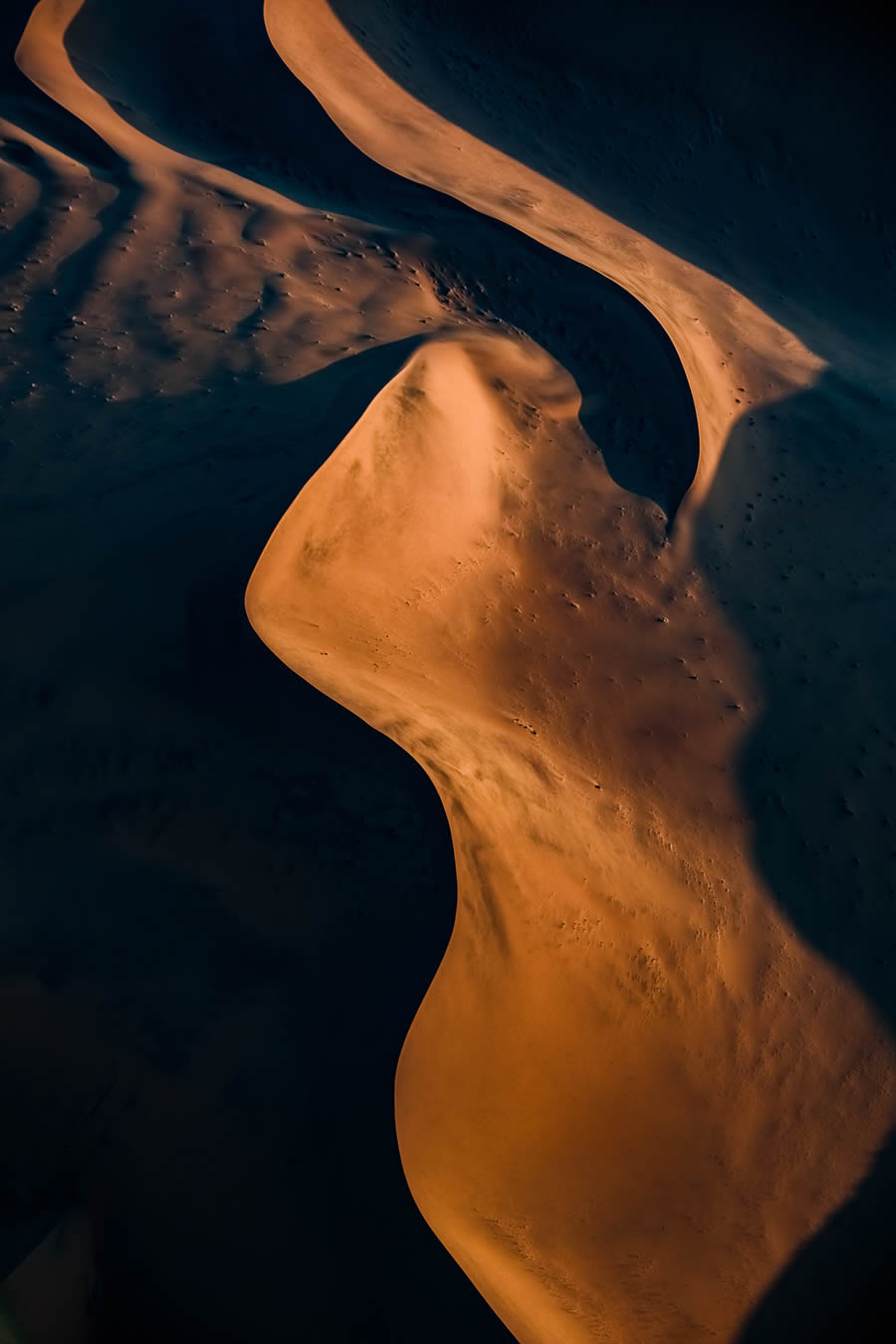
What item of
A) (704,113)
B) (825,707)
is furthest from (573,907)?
(704,113)

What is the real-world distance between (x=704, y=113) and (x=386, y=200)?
2.01 metres

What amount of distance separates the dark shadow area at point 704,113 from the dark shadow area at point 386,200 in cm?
72

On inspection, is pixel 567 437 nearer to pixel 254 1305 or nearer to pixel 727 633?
pixel 727 633

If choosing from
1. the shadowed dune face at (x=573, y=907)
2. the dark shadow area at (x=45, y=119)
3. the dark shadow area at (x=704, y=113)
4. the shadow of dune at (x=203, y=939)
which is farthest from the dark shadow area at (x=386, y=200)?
the shadow of dune at (x=203, y=939)

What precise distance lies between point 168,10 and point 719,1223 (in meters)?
4.42

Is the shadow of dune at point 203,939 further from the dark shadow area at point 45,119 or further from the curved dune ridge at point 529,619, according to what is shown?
the dark shadow area at point 45,119

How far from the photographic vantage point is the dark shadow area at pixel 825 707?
1.78 m

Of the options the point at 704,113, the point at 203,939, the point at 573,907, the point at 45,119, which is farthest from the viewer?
the point at 704,113

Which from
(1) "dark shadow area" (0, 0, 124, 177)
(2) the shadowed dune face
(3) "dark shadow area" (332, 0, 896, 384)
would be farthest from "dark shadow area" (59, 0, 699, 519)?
(3) "dark shadow area" (332, 0, 896, 384)

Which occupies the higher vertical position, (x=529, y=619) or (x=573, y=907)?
(x=529, y=619)

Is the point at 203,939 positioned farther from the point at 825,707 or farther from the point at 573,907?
the point at 825,707

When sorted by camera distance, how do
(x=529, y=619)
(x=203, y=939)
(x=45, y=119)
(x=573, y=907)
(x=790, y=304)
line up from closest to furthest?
1. (x=203, y=939)
2. (x=573, y=907)
3. (x=529, y=619)
4. (x=45, y=119)
5. (x=790, y=304)

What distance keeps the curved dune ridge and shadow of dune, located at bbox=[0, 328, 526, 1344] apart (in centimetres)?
9

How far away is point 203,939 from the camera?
155 cm
